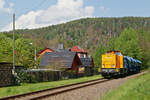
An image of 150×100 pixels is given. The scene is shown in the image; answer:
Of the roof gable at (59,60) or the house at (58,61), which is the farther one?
the roof gable at (59,60)

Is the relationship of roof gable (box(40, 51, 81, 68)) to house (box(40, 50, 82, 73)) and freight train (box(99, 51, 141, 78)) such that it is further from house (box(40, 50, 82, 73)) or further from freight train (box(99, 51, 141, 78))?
freight train (box(99, 51, 141, 78))

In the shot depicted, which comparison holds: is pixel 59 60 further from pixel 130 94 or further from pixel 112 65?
pixel 130 94

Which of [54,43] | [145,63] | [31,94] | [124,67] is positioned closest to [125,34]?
[145,63]

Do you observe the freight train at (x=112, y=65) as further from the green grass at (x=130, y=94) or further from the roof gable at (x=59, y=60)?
the green grass at (x=130, y=94)

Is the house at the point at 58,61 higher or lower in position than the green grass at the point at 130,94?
higher

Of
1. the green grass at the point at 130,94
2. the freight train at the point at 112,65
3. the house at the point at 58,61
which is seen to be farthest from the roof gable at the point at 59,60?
the green grass at the point at 130,94

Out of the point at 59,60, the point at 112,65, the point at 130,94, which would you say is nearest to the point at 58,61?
the point at 59,60

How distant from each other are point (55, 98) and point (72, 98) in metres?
0.94

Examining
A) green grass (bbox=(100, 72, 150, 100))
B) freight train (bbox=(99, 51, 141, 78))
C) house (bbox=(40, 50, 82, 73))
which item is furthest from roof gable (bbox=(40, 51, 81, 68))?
green grass (bbox=(100, 72, 150, 100))

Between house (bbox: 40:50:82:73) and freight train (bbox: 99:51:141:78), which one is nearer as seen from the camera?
freight train (bbox: 99:51:141:78)

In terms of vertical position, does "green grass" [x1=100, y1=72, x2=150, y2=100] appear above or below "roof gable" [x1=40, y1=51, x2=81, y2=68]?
below

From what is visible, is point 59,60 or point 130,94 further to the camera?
point 59,60

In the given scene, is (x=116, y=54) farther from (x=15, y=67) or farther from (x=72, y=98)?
(x=72, y=98)

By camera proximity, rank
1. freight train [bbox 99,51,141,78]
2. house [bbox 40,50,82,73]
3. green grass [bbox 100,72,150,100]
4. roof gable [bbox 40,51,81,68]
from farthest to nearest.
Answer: roof gable [bbox 40,51,81,68]
house [bbox 40,50,82,73]
freight train [bbox 99,51,141,78]
green grass [bbox 100,72,150,100]
